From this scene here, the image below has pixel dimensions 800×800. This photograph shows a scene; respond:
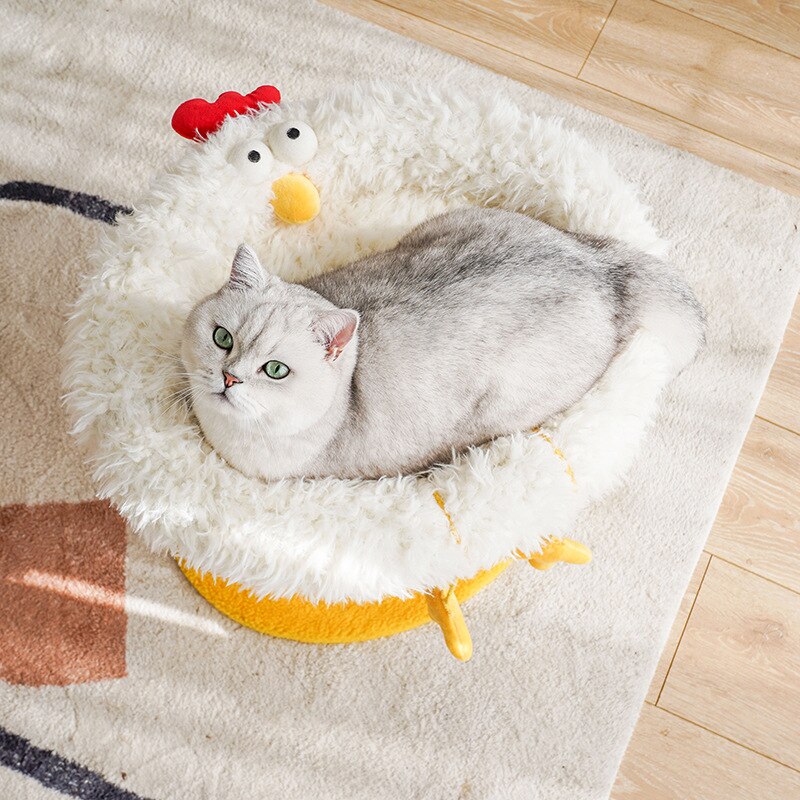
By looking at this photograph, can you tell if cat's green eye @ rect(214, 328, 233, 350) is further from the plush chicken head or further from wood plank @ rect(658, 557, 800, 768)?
wood plank @ rect(658, 557, 800, 768)

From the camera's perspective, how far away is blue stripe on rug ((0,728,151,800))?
1.15 m

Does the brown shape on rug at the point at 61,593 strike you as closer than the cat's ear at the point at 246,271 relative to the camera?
No

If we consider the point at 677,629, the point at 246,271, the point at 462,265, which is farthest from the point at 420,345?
the point at 677,629

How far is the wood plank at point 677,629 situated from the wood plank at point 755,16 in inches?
44.5

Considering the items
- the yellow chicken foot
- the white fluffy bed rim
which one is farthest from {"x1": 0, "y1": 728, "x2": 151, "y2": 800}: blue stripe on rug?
the yellow chicken foot

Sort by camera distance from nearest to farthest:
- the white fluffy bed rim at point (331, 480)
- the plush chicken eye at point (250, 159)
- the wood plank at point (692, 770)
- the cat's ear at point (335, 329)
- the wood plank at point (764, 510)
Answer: the cat's ear at point (335, 329) < the white fluffy bed rim at point (331, 480) < the plush chicken eye at point (250, 159) < the wood plank at point (692, 770) < the wood plank at point (764, 510)

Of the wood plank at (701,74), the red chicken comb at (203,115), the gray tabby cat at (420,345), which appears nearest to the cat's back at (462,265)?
the gray tabby cat at (420,345)

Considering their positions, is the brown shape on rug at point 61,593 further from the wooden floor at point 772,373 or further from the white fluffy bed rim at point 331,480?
the wooden floor at point 772,373

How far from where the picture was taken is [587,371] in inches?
41.2

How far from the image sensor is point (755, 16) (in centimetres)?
167

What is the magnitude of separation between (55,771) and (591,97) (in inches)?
61.5

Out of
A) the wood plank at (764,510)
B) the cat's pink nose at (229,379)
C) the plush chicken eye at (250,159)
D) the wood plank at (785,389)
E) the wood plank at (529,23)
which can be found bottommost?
the wood plank at (764,510)

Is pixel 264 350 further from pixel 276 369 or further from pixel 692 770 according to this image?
pixel 692 770

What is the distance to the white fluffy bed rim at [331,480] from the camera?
37.7 inches
